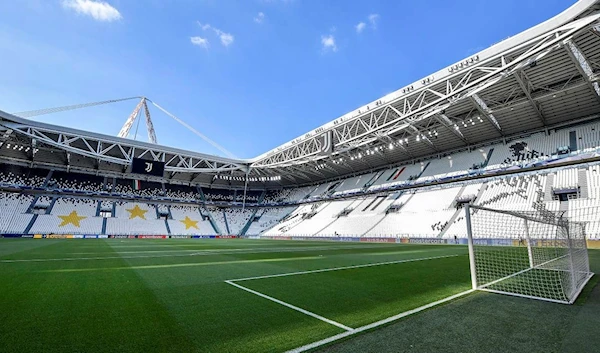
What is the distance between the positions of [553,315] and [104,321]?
604cm

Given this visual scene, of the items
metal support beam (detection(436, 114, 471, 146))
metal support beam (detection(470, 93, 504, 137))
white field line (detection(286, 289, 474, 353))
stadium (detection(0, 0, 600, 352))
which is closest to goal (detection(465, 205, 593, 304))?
stadium (detection(0, 0, 600, 352))

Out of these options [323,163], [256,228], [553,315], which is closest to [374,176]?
[323,163]

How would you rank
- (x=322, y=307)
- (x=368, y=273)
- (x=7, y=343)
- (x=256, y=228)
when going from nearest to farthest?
(x=7, y=343) → (x=322, y=307) → (x=368, y=273) → (x=256, y=228)

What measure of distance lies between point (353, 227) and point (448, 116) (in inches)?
651

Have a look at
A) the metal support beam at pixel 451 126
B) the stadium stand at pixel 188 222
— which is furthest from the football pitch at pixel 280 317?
the stadium stand at pixel 188 222

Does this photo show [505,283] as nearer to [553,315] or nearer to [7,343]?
[553,315]

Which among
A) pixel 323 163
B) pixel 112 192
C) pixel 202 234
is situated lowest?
pixel 202 234

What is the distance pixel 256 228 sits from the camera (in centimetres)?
4944

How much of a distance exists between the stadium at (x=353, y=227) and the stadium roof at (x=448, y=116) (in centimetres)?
20

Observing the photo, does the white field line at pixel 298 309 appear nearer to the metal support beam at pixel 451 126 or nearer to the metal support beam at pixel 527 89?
the metal support beam at pixel 527 89

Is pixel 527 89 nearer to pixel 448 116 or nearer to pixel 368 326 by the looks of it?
pixel 448 116

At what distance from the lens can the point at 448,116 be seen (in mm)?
27562

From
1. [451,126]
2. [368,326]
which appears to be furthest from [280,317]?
[451,126]

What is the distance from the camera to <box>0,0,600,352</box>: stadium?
328 cm
